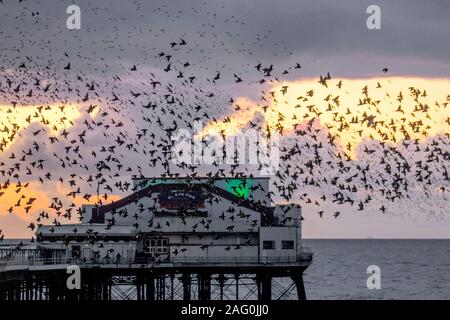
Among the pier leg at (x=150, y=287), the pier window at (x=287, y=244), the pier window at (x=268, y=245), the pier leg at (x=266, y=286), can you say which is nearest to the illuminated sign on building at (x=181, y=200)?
the pier window at (x=268, y=245)

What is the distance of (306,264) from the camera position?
106375mm

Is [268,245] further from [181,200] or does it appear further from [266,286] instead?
[181,200]

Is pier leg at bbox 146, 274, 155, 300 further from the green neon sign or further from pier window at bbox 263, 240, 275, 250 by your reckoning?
the green neon sign

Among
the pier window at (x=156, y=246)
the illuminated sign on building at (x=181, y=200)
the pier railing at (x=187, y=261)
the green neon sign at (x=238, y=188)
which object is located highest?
the green neon sign at (x=238, y=188)

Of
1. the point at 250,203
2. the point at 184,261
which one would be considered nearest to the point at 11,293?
the point at 184,261

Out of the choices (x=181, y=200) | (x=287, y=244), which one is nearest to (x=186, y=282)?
(x=181, y=200)

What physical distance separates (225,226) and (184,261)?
582 cm

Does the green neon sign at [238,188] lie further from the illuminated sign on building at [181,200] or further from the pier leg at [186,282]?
the pier leg at [186,282]

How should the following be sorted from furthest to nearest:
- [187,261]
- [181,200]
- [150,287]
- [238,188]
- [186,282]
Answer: [238,188] < [181,200] < [186,282] < [187,261] < [150,287]

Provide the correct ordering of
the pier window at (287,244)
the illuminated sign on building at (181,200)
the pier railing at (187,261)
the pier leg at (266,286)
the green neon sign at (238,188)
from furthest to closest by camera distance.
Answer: the green neon sign at (238,188) → the illuminated sign on building at (181,200) → the pier window at (287,244) → the pier leg at (266,286) → the pier railing at (187,261)
